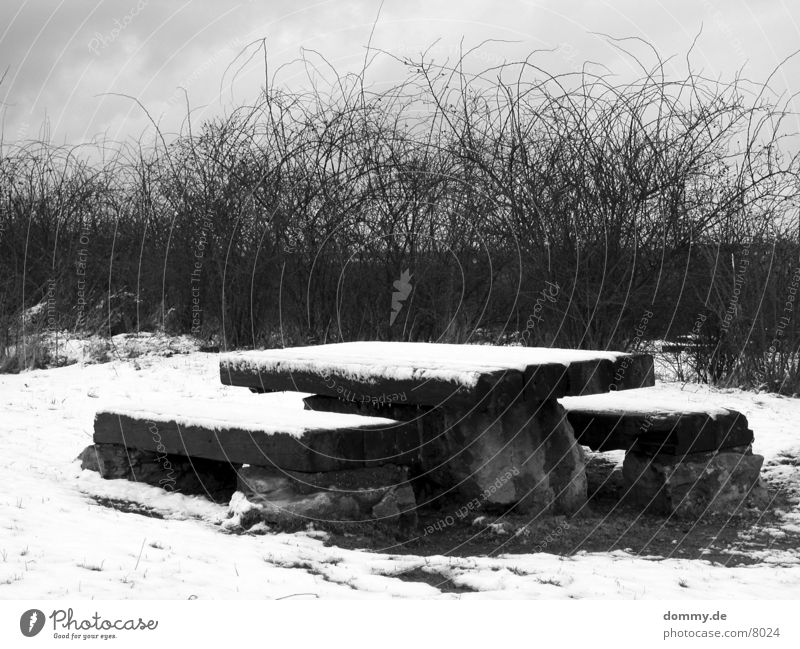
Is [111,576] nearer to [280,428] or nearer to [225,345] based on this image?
[280,428]

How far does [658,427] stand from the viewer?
17.9ft

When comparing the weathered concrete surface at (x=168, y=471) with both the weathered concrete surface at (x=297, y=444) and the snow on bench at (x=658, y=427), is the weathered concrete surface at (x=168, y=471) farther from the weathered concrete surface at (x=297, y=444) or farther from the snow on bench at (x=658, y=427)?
the snow on bench at (x=658, y=427)

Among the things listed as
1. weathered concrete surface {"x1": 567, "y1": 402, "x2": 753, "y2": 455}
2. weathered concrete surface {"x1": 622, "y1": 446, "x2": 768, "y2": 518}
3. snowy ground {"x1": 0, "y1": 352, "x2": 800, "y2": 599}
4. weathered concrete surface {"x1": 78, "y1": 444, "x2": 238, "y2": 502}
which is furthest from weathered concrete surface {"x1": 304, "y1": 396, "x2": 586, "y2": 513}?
weathered concrete surface {"x1": 78, "y1": 444, "x2": 238, "y2": 502}

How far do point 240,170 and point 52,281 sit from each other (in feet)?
11.5

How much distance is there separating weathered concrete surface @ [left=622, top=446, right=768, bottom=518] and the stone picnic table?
352mm

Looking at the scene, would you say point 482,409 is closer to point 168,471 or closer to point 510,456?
point 510,456

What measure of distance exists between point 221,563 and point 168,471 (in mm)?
1690

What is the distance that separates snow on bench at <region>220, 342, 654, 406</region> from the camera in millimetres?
4863

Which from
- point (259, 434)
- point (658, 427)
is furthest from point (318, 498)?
point (658, 427)

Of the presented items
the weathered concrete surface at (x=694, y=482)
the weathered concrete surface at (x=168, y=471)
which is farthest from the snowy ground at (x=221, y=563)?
the weathered concrete surface at (x=694, y=482)

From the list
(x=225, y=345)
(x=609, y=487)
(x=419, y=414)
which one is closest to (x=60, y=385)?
(x=225, y=345)

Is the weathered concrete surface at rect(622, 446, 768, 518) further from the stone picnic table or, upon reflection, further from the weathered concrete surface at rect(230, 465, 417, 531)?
the weathered concrete surface at rect(230, 465, 417, 531)

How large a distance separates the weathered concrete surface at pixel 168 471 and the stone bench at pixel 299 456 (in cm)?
6

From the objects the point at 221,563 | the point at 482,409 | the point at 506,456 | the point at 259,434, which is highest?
the point at 482,409
